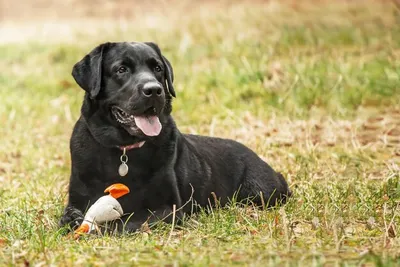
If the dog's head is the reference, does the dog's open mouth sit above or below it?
below

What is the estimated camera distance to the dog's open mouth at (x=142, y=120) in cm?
519

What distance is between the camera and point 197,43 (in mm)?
13070

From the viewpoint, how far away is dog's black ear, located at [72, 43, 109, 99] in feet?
17.4

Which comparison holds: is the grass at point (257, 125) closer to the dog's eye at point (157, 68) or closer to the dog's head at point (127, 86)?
the dog's head at point (127, 86)

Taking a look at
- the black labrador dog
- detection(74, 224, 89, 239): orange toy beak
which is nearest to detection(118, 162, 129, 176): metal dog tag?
the black labrador dog

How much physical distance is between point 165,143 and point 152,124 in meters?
0.28

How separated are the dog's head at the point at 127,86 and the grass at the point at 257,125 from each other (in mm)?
797

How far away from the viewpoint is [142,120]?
5199 mm

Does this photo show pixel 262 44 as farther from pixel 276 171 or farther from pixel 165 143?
pixel 165 143

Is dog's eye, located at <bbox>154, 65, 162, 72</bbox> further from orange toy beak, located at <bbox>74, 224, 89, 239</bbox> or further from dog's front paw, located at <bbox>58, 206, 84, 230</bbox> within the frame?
orange toy beak, located at <bbox>74, 224, 89, 239</bbox>

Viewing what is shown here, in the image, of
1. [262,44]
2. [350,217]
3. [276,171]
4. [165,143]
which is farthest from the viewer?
[262,44]

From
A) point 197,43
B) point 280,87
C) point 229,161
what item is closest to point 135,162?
point 229,161

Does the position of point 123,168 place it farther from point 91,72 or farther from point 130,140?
point 91,72

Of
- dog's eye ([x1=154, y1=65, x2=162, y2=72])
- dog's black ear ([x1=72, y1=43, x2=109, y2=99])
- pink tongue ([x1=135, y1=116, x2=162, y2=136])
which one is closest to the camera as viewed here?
pink tongue ([x1=135, y1=116, x2=162, y2=136])
